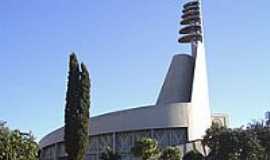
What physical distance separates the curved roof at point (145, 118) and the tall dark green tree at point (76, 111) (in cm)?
3255

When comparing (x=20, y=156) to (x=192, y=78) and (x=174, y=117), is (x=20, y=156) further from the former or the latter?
(x=192, y=78)

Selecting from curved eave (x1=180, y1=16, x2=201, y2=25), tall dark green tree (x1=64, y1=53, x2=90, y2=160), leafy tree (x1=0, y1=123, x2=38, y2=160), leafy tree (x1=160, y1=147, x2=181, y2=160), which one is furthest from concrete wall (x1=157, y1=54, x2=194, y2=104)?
leafy tree (x1=0, y1=123, x2=38, y2=160)

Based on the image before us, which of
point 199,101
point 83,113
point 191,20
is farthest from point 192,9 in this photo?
point 83,113

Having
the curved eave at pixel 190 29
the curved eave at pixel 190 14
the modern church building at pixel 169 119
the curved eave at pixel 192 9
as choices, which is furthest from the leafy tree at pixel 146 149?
the curved eave at pixel 192 9

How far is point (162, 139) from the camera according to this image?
86188 mm

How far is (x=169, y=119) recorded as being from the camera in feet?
282

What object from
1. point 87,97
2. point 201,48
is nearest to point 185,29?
point 201,48

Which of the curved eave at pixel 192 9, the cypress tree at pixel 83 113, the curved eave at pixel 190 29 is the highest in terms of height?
the curved eave at pixel 192 9

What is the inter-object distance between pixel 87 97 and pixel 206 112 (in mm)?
44346

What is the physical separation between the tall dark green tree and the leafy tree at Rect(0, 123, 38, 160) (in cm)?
1996

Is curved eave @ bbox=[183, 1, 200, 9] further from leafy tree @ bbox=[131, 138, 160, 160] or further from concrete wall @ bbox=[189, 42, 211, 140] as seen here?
leafy tree @ bbox=[131, 138, 160, 160]

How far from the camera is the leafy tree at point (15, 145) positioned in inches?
1134

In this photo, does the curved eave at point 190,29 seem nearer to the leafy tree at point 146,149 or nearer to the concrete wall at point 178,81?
the concrete wall at point 178,81

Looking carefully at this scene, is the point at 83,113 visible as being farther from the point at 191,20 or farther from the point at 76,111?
the point at 191,20
